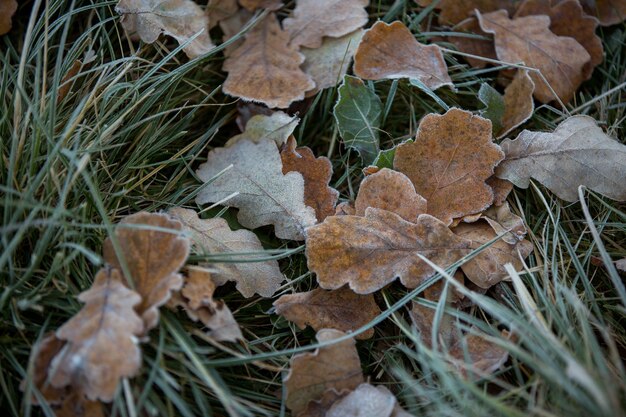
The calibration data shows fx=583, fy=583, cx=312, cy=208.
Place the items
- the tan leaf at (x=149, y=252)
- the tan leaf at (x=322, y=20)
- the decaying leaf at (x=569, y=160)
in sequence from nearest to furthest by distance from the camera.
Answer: the tan leaf at (x=149, y=252) → the decaying leaf at (x=569, y=160) → the tan leaf at (x=322, y=20)

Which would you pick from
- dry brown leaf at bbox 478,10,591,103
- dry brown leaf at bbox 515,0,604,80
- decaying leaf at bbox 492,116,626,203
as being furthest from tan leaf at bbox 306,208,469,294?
dry brown leaf at bbox 515,0,604,80

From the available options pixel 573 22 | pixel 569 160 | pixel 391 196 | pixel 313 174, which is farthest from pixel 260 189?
pixel 573 22

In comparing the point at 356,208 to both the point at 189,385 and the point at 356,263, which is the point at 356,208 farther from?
the point at 189,385

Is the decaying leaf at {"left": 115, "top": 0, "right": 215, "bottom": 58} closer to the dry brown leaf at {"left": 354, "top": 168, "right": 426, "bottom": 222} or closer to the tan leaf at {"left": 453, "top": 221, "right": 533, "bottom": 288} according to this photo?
the dry brown leaf at {"left": 354, "top": 168, "right": 426, "bottom": 222}

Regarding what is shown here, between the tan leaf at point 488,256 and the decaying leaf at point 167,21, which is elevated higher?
the decaying leaf at point 167,21

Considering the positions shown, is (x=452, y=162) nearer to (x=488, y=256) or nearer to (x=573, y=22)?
(x=488, y=256)

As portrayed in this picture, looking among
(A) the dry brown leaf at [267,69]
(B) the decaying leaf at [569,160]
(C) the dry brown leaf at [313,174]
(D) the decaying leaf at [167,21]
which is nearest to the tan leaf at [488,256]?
(B) the decaying leaf at [569,160]

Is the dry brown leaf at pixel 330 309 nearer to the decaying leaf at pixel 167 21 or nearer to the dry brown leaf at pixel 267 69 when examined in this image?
the dry brown leaf at pixel 267 69
